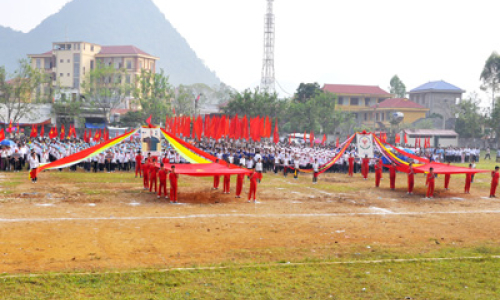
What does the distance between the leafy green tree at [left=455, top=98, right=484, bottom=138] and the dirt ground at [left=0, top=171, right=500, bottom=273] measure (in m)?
37.2

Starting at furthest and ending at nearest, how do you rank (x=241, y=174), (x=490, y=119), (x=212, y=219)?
(x=490, y=119)
(x=241, y=174)
(x=212, y=219)

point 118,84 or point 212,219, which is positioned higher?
point 118,84

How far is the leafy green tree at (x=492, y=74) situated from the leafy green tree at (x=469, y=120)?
10.6 feet

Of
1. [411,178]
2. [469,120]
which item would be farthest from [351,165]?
[469,120]

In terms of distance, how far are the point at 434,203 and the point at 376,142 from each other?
7.35 metres

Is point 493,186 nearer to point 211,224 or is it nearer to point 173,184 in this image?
point 211,224

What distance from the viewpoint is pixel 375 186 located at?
79.1 feet

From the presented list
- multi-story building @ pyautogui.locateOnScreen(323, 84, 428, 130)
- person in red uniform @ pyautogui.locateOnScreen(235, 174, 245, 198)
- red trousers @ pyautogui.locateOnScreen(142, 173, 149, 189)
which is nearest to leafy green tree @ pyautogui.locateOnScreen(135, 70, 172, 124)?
multi-story building @ pyautogui.locateOnScreen(323, 84, 428, 130)

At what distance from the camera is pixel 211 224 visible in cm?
1402

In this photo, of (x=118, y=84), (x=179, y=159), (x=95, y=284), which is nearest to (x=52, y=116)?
(x=118, y=84)

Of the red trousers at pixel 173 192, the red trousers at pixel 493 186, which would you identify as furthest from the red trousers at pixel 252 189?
the red trousers at pixel 493 186

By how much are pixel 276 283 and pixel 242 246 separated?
279cm

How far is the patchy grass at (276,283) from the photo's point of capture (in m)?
8.23

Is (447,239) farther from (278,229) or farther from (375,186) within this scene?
(375,186)
